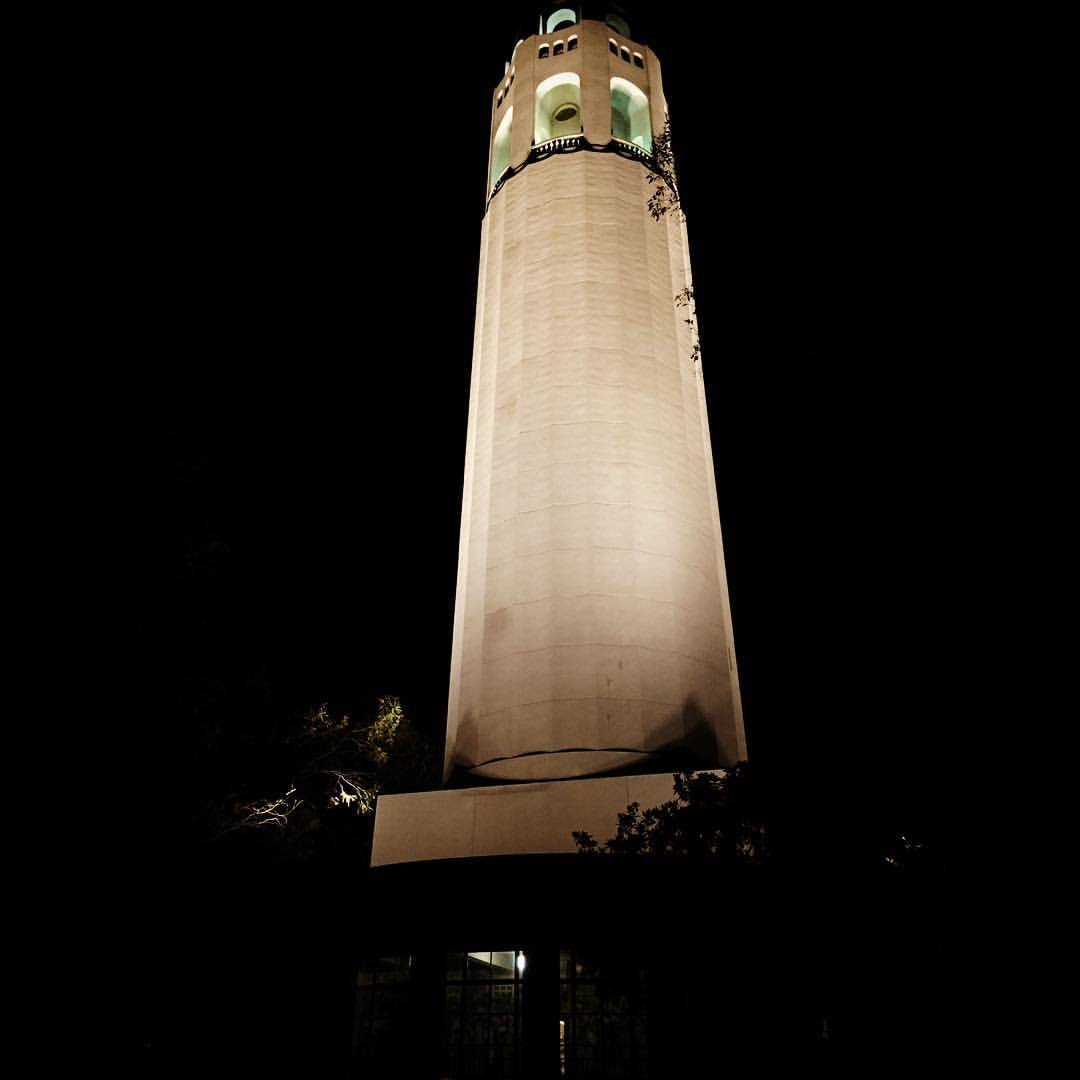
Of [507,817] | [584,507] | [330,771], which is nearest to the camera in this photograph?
[507,817]

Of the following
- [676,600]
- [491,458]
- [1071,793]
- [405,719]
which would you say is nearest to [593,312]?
[491,458]

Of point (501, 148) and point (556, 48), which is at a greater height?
point (556, 48)

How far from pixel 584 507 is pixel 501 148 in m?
17.3

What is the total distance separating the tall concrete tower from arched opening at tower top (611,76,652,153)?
2042 millimetres

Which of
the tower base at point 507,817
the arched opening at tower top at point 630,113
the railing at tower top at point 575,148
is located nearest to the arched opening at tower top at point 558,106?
the arched opening at tower top at point 630,113

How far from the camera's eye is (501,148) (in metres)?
31.5

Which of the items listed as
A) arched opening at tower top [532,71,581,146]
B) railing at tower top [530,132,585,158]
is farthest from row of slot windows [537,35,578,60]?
railing at tower top [530,132,585,158]

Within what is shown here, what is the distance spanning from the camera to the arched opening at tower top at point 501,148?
101 feet

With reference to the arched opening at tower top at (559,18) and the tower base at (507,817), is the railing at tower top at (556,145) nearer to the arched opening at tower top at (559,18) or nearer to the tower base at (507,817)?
the arched opening at tower top at (559,18)

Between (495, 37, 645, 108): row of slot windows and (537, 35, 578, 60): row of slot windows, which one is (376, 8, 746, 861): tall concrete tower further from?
(495, 37, 645, 108): row of slot windows

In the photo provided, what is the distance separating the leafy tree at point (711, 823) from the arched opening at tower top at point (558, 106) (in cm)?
2434

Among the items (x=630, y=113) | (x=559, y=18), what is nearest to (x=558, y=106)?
(x=630, y=113)

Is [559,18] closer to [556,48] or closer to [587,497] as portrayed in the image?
[556,48]

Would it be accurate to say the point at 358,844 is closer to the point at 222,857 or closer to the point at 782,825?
the point at 222,857
